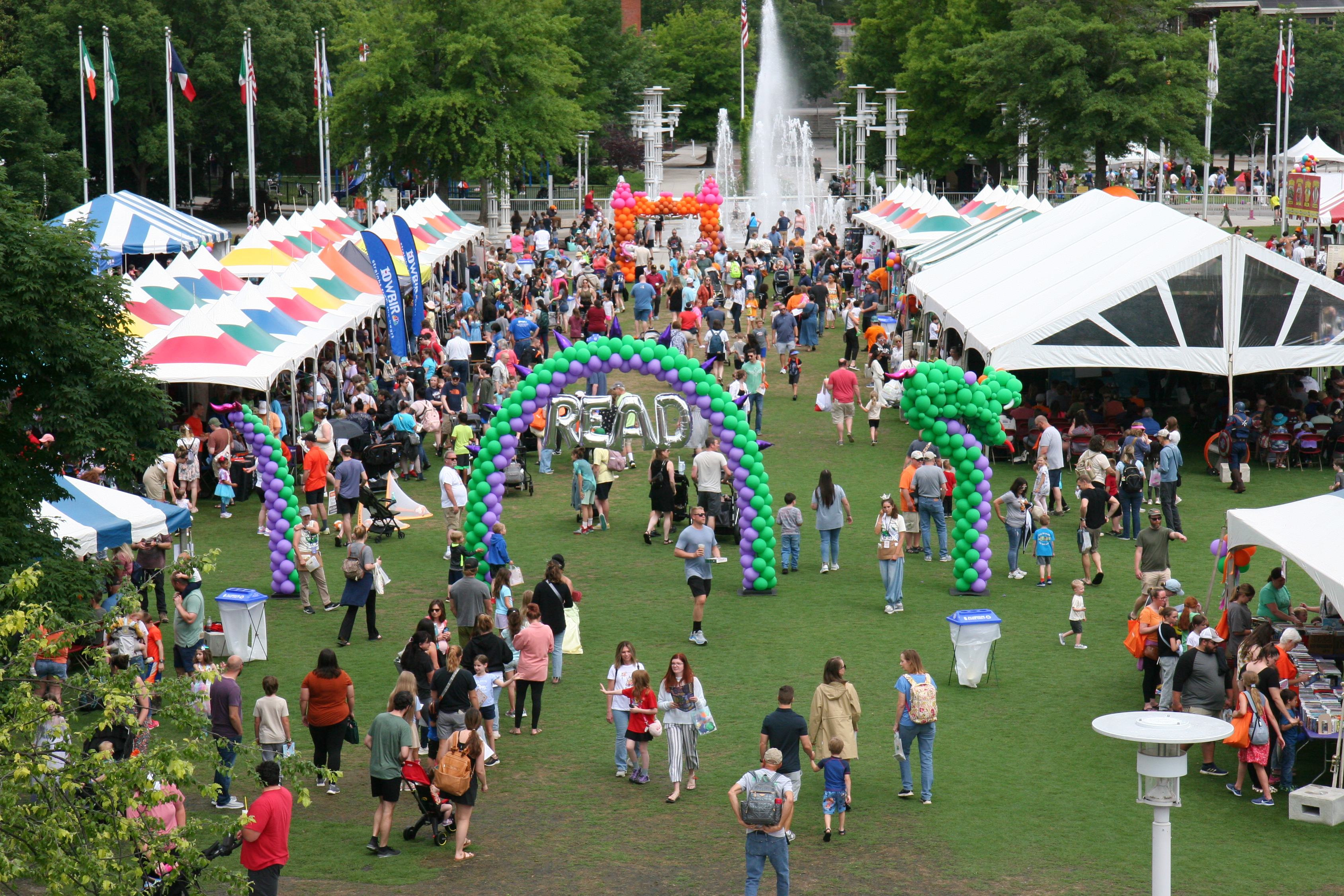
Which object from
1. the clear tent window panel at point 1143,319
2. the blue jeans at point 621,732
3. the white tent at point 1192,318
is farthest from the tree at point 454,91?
the blue jeans at point 621,732

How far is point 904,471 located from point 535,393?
4325 mm

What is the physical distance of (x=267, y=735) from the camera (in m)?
10.6

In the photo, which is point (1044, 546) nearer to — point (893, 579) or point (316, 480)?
point (893, 579)

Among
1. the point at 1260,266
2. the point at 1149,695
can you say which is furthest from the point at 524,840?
the point at 1260,266

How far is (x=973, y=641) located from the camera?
1306cm

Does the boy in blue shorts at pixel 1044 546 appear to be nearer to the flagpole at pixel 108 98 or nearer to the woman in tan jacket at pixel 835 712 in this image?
the woman in tan jacket at pixel 835 712

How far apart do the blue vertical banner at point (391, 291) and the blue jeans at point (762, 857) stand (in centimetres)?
1632

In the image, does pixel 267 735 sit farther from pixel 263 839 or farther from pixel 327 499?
pixel 327 499

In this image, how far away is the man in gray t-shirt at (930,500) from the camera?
54.7 feet

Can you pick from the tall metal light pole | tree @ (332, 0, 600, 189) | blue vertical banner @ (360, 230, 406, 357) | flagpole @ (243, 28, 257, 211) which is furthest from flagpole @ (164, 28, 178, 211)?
the tall metal light pole

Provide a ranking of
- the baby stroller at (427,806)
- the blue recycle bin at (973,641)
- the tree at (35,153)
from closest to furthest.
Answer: the baby stroller at (427,806)
the blue recycle bin at (973,641)
the tree at (35,153)

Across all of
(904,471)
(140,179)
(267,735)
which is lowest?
(267,735)

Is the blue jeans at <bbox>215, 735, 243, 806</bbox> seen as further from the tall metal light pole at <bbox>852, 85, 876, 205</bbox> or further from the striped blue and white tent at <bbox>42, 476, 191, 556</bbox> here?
the tall metal light pole at <bbox>852, 85, 876, 205</bbox>

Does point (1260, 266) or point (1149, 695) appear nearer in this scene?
point (1149, 695)
